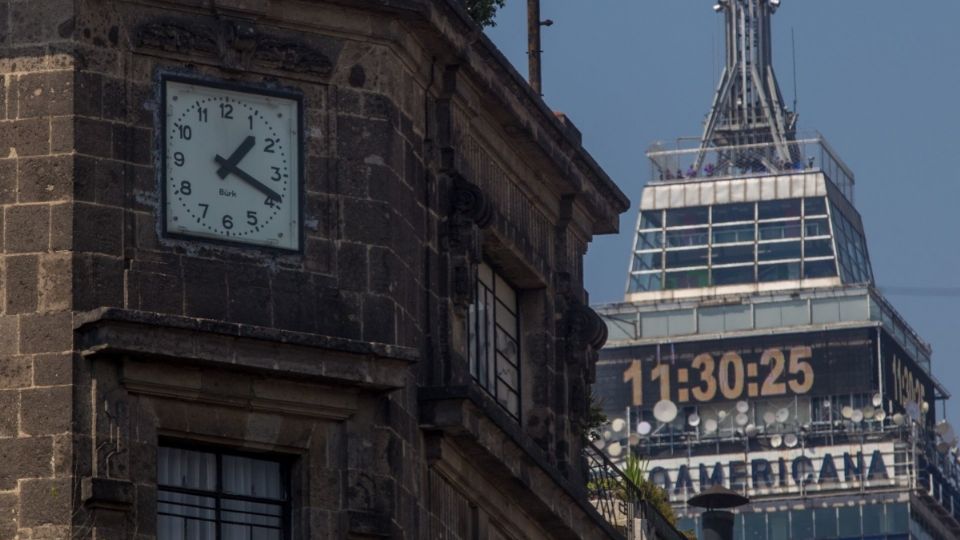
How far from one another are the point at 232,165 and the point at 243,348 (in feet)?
6.63


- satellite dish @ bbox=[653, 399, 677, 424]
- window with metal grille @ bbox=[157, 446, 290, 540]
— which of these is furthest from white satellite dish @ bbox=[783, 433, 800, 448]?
window with metal grille @ bbox=[157, 446, 290, 540]

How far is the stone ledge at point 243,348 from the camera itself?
2895cm

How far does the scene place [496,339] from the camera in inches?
1404

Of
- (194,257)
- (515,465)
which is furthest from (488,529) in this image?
(194,257)

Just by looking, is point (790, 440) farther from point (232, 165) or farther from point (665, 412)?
point (232, 165)

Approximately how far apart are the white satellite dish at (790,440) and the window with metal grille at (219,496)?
169m

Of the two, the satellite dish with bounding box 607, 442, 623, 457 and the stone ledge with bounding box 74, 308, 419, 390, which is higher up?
the satellite dish with bounding box 607, 442, 623, 457

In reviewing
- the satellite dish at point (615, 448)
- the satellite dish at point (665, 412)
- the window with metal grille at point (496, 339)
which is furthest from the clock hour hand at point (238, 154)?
the satellite dish at point (665, 412)

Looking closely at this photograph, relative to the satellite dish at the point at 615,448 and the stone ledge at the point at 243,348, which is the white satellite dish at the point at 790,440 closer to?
the satellite dish at the point at 615,448

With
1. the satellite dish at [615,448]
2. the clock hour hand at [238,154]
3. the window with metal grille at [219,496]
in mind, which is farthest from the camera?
the satellite dish at [615,448]

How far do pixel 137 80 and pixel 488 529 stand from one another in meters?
6.91

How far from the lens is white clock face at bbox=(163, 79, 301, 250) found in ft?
99.3

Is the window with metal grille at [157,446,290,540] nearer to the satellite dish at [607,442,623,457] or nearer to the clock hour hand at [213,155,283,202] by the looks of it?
the clock hour hand at [213,155,283,202]

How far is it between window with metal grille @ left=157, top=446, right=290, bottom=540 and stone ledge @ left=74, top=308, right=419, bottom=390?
1.01m
